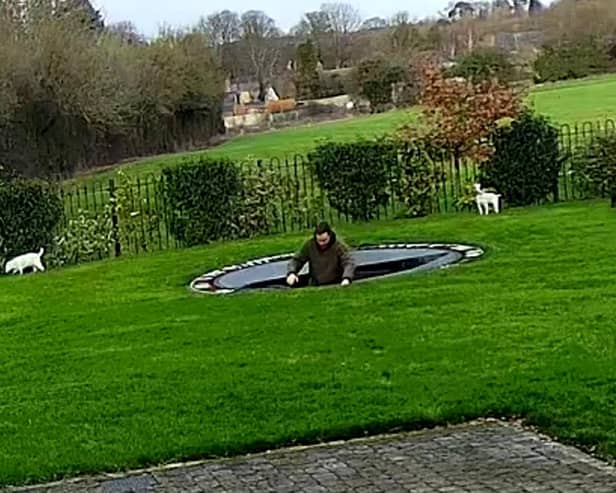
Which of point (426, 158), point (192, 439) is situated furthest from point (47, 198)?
point (192, 439)

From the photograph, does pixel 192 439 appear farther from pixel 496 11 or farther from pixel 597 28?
pixel 496 11

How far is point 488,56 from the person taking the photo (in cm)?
4275

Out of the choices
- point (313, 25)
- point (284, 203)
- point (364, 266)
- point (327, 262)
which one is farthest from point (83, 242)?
point (313, 25)

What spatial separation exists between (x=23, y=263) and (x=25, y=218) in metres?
1.44

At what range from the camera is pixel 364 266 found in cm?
1369

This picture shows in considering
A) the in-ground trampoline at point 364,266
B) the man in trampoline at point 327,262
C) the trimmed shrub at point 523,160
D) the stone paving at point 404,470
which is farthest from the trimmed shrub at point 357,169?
the stone paving at point 404,470

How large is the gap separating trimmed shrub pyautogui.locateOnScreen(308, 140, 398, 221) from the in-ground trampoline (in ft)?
13.3

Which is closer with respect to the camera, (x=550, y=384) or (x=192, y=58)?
(x=550, y=384)

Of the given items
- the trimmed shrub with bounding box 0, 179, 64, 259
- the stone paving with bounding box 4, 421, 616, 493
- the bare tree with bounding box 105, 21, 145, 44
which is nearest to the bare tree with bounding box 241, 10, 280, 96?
the bare tree with bounding box 105, 21, 145, 44

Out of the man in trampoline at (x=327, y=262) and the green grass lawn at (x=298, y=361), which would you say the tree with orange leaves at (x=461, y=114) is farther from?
the man in trampoline at (x=327, y=262)

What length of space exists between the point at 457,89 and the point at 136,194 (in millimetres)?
6604

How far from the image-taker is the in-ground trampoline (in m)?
13.1

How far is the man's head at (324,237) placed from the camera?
12.5 metres

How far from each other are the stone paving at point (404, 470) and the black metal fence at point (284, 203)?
11.9 meters
